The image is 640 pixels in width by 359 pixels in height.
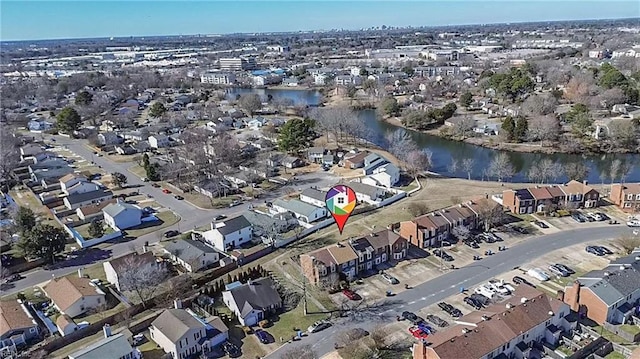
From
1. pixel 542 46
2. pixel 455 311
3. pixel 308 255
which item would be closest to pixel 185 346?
pixel 308 255

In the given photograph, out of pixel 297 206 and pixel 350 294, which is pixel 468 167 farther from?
pixel 350 294

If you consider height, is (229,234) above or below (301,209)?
above

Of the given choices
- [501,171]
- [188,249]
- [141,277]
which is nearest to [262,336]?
[141,277]

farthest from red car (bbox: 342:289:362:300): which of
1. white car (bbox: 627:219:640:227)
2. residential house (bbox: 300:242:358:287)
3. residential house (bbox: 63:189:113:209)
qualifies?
residential house (bbox: 63:189:113:209)

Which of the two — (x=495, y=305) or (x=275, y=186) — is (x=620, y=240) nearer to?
(x=495, y=305)

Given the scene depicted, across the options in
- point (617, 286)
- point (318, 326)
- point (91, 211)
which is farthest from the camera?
point (91, 211)

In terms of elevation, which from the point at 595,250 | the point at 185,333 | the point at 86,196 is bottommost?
the point at 595,250

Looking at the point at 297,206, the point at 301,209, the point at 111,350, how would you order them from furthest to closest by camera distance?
the point at 297,206
the point at 301,209
the point at 111,350
